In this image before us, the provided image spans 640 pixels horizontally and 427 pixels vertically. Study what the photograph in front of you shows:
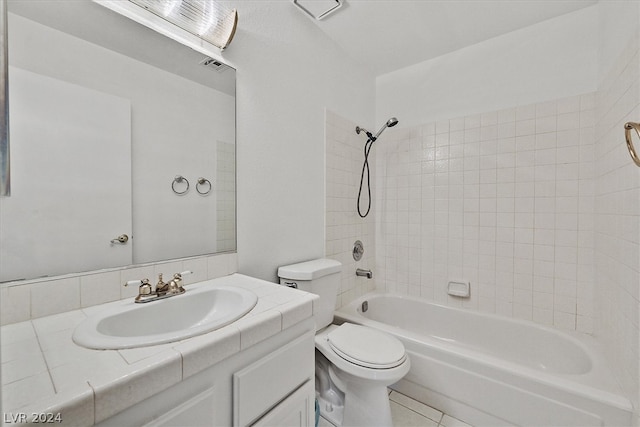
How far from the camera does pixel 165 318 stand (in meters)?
0.98

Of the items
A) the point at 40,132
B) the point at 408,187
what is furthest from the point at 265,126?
the point at 408,187

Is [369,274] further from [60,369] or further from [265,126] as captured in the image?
[60,369]

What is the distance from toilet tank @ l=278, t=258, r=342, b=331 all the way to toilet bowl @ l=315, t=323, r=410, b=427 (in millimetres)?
128

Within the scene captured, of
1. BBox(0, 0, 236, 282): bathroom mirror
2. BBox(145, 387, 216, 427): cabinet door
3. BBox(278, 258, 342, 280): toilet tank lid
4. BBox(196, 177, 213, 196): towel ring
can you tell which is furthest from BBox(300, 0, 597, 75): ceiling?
BBox(145, 387, 216, 427): cabinet door

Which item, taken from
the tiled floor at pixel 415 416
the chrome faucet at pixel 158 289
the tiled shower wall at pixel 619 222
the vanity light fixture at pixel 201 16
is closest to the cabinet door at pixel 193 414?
the chrome faucet at pixel 158 289

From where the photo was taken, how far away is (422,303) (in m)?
2.19

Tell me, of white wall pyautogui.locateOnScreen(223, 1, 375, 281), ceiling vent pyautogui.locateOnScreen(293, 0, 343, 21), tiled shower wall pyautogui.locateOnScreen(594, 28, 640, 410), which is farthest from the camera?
ceiling vent pyautogui.locateOnScreen(293, 0, 343, 21)

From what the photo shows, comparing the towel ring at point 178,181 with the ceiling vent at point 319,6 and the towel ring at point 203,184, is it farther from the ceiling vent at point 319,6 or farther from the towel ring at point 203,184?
the ceiling vent at point 319,6

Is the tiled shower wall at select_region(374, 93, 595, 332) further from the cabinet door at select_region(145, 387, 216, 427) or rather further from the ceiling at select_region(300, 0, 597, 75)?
the cabinet door at select_region(145, 387, 216, 427)

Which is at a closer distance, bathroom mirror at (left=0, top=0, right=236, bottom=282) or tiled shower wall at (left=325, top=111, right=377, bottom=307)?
bathroom mirror at (left=0, top=0, right=236, bottom=282)

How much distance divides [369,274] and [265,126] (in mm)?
1291

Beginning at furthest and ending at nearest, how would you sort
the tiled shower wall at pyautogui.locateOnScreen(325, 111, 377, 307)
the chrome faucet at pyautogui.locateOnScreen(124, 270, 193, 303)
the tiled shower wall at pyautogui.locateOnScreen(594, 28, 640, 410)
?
the tiled shower wall at pyautogui.locateOnScreen(325, 111, 377, 307), the tiled shower wall at pyautogui.locateOnScreen(594, 28, 640, 410), the chrome faucet at pyautogui.locateOnScreen(124, 270, 193, 303)

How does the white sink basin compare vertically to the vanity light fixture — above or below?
below

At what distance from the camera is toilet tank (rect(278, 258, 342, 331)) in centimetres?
149
